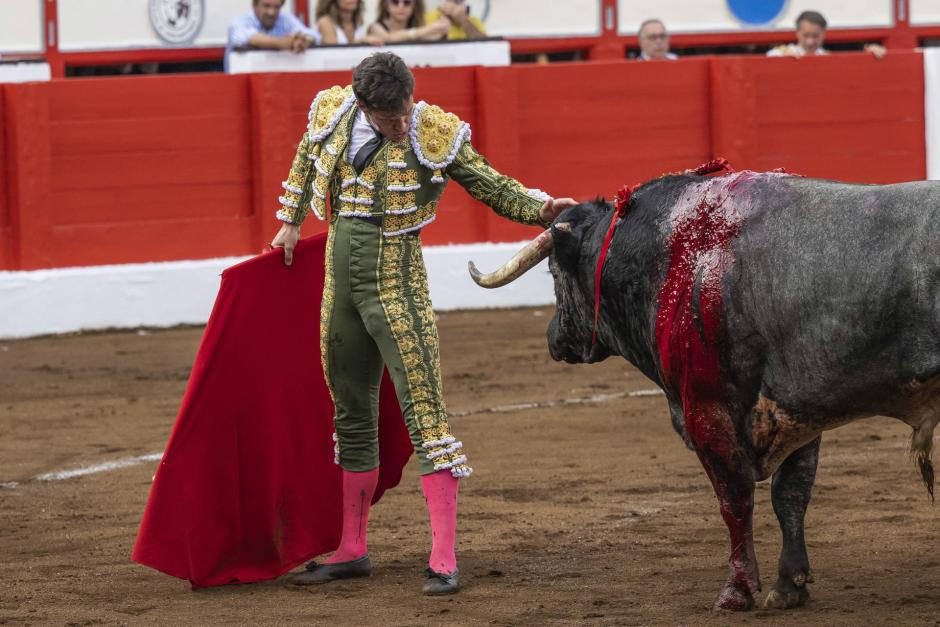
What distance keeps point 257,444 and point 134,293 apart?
458cm

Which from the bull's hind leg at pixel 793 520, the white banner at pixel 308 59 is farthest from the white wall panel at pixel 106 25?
the bull's hind leg at pixel 793 520

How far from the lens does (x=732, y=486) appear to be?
359cm

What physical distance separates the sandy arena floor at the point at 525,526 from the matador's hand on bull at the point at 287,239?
0.82 m

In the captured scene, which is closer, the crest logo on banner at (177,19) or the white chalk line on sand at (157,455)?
the white chalk line on sand at (157,455)

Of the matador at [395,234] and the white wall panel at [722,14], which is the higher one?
the white wall panel at [722,14]

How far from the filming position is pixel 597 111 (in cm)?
962

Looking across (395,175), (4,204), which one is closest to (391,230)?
(395,175)

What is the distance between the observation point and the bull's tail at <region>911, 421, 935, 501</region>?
343 cm

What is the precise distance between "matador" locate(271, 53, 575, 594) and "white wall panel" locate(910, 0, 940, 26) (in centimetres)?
921

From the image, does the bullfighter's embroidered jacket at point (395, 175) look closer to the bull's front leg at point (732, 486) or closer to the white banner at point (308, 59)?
the bull's front leg at point (732, 486)

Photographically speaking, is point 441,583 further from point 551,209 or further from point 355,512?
point 551,209

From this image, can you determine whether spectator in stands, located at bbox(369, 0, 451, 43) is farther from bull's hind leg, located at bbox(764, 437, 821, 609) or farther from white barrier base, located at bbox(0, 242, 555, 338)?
bull's hind leg, located at bbox(764, 437, 821, 609)

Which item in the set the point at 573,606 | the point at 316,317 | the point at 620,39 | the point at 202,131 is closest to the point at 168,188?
the point at 202,131

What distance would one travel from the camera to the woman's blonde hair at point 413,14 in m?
9.34
